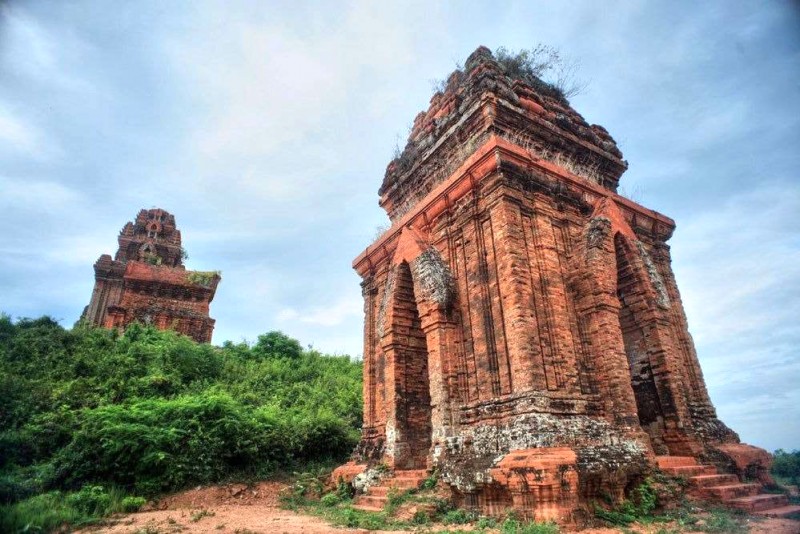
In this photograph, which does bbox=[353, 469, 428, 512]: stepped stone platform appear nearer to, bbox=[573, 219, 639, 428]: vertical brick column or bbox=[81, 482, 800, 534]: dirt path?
bbox=[81, 482, 800, 534]: dirt path

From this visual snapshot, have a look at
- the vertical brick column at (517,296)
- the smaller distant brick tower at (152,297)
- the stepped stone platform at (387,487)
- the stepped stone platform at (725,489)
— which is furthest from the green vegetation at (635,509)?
the smaller distant brick tower at (152,297)

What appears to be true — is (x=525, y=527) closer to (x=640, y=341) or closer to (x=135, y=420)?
(x=640, y=341)

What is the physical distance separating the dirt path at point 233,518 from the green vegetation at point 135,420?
1.45 feet

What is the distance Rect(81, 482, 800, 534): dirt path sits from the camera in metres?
5.66

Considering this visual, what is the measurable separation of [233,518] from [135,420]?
177 inches

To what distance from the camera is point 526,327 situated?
264 inches

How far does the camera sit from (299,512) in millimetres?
8094

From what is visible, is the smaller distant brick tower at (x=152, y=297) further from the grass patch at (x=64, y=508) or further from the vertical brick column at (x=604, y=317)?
the vertical brick column at (x=604, y=317)

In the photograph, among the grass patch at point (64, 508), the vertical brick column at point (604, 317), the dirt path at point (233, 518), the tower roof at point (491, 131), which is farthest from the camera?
the tower roof at point (491, 131)

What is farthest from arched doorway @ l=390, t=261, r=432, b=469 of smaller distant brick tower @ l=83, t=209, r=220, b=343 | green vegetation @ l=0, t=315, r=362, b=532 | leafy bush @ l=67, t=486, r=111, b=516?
smaller distant brick tower @ l=83, t=209, r=220, b=343

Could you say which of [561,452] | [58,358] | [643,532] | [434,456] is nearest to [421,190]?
[434,456]

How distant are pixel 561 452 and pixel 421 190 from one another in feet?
22.1

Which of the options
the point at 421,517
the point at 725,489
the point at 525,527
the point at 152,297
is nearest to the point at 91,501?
the point at 421,517

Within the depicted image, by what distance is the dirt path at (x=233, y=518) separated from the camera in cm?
566
